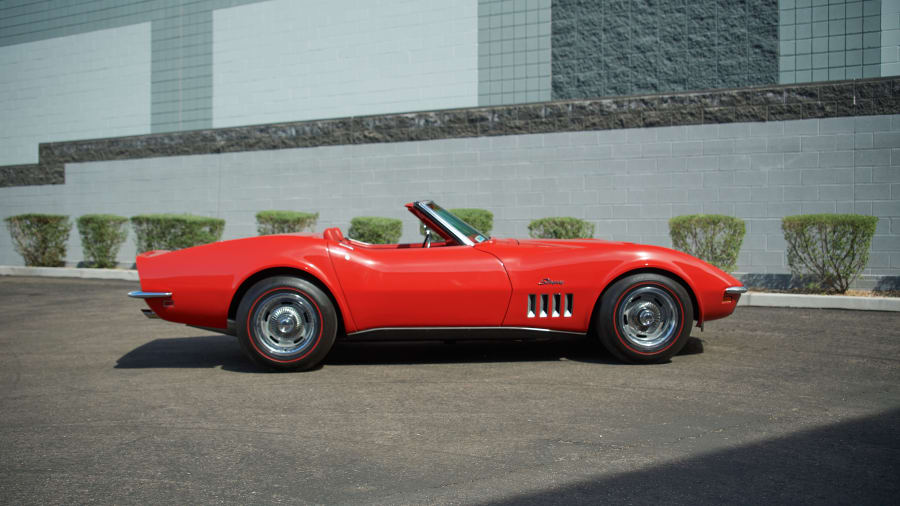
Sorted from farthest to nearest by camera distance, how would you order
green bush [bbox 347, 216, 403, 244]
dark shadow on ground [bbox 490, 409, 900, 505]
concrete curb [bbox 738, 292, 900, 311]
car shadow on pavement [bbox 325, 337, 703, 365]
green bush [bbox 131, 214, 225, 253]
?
green bush [bbox 131, 214, 225, 253] → green bush [bbox 347, 216, 403, 244] → concrete curb [bbox 738, 292, 900, 311] → car shadow on pavement [bbox 325, 337, 703, 365] → dark shadow on ground [bbox 490, 409, 900, 505]

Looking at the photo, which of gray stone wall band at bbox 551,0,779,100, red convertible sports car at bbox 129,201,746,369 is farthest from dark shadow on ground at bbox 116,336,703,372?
gray stone wall band at bbox 551,0,779,100

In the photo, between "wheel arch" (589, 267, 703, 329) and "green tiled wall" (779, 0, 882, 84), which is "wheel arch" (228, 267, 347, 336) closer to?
"wheel arch" (589, 267, 703, 329)

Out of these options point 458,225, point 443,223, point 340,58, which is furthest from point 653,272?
point 340,58

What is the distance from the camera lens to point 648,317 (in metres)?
5.04

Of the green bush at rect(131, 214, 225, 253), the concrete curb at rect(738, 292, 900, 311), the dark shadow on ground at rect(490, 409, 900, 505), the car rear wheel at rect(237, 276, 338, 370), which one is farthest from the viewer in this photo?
the green bush at rect(131, 214, 225, 253)

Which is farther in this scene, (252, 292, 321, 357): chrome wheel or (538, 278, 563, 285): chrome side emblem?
(538, 278, 563, 285): chrome side emblem

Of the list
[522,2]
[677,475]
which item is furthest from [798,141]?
[677,475]

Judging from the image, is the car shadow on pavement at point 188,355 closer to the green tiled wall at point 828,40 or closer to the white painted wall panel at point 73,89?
the green tiled wall at point 828,40

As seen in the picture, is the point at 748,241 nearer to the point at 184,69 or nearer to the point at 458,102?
the point at 458,102

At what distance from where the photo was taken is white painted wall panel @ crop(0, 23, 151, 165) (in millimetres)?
16547

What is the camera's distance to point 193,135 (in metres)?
15.2

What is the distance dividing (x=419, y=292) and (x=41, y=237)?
507 inches

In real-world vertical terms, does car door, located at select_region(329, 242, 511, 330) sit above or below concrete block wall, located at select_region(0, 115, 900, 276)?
below

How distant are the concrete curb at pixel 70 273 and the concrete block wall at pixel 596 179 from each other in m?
1.81
